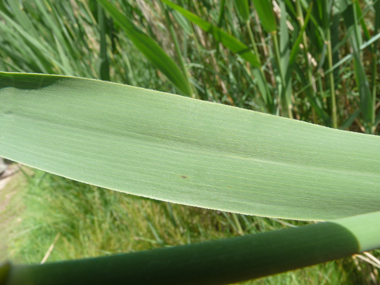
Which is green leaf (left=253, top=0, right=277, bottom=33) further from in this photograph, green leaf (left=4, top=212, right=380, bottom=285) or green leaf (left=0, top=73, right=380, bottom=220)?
green leaf (left=4, top=212, right=380, bottom=285)

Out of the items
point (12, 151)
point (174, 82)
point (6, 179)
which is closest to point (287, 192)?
point (12, 151)

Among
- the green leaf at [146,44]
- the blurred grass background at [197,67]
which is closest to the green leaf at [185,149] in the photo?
the blurred grass background at [197,67]

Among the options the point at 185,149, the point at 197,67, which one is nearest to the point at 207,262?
the point at 185,149

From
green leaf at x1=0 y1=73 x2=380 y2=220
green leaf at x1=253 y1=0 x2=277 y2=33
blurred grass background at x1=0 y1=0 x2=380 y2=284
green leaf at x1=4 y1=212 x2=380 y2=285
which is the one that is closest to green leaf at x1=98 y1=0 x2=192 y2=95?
blurred grass background at x1=0 y1=0 x2=380 y2=284

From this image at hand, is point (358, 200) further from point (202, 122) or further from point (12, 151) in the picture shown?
point (12, 151)

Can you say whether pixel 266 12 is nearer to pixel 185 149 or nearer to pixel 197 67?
pixel 185 149

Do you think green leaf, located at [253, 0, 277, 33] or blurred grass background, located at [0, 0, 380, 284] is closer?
green leaf, located at [253, 0, 277, 33]

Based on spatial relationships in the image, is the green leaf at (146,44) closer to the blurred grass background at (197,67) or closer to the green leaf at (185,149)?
the blurred grass background at (197,67)
